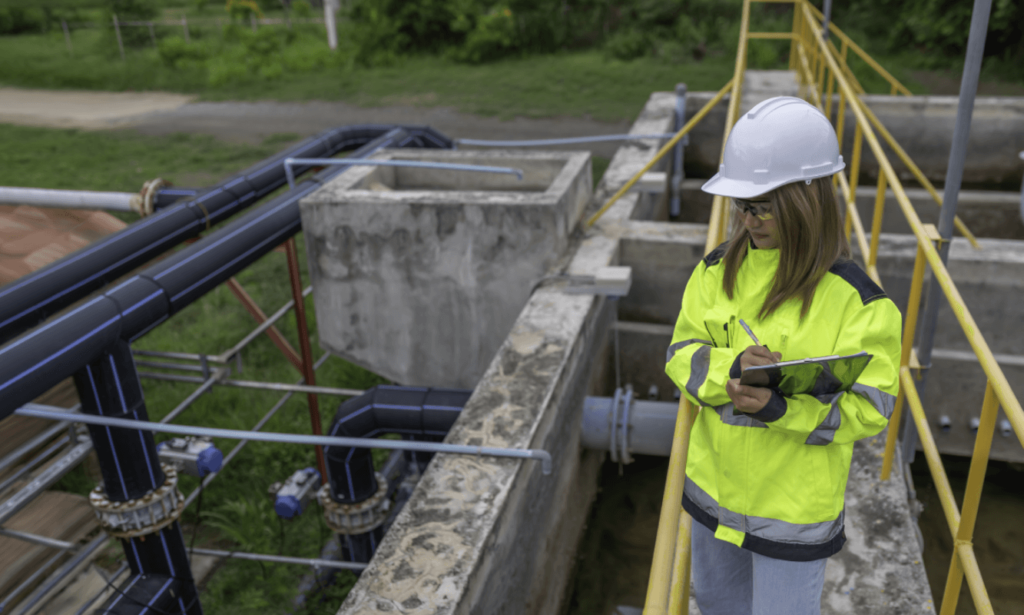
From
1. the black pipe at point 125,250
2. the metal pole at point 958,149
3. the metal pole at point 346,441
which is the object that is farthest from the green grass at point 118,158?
the metal pole at point 958,149

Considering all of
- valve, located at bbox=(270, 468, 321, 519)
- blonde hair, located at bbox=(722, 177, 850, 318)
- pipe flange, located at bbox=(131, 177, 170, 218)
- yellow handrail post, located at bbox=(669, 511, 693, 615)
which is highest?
blonde hair, located at bbox=(722, 177, 850, 318)

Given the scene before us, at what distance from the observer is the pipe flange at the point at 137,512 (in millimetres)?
4141

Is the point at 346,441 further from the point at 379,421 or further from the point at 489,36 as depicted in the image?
the point at 489,36

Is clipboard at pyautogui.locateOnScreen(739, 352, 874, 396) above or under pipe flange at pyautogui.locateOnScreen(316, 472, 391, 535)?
above

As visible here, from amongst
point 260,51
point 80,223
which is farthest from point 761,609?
point 260,51

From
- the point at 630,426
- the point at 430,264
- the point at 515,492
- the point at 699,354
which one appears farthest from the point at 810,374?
the point at 430,264

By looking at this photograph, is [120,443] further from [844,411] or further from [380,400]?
[844,411]

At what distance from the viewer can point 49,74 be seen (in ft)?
76.0

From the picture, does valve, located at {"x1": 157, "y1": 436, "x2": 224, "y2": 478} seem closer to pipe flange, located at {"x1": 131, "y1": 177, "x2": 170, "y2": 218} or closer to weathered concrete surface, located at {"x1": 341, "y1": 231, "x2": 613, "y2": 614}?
weathered concrete surface, located at {"x1": 341, "y1": 231, "x2": 613, "y2": 614}

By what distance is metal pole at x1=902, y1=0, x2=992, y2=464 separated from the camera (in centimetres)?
298

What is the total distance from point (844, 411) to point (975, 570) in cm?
75

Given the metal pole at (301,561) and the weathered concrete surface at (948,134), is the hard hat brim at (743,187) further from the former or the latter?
the weathered concrete surface at (948,134)

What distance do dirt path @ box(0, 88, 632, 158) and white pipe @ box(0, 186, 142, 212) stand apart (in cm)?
813

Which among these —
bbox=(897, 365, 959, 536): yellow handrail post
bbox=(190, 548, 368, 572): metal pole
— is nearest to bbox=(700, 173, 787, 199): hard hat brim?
bbox=(897, 365, 959, 536): yellow handrail post
